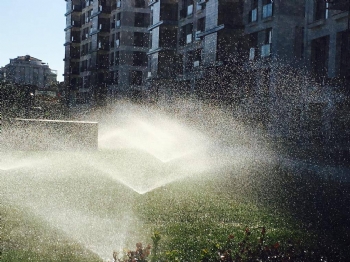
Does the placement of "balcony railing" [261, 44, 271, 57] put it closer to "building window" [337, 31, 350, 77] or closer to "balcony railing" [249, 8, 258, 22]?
"balcony railing" [249, 8, 258, 22]

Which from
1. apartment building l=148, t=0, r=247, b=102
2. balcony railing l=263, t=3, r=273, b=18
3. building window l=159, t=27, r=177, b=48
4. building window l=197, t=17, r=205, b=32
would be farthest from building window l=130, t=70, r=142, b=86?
balcony railing l=263, t=3, r=273, b=18

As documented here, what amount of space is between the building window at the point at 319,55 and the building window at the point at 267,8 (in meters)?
4.33

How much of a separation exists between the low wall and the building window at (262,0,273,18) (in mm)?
13769

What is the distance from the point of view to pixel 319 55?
27.3 metres

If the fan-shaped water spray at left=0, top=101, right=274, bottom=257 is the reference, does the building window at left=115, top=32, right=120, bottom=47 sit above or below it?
above

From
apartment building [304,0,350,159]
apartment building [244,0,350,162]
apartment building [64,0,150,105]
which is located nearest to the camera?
apartment building [304,0,350,159]

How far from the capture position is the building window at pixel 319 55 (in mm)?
26531

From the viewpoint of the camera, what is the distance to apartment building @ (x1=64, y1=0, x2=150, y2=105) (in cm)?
5825

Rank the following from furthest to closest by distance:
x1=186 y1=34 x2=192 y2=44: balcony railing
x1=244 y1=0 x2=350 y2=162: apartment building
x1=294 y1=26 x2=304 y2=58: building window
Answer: x1=186 y1=34 x2=192 y2=44: balcony railing → x1=294 y1=26 x2=304 y2=58: building window → x1=244 y1=0 x2=350 y2=162: apartment building

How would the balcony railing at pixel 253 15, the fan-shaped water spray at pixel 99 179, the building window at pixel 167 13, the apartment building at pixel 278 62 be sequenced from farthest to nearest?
1. the building window at pixel 167 13
2. the balcony railing at pixel 253 15
3. the apartment building at pixel 278 62
4. the fan-shaped water spray at pixel 99 179

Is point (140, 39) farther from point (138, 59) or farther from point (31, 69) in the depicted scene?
point (31, 69)

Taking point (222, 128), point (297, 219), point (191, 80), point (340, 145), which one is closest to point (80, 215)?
point (297, 219)

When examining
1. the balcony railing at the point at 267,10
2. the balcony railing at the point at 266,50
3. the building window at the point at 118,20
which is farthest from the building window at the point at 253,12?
the building window at the point at 118,20

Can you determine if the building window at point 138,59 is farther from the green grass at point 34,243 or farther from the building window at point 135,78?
the green grass at point 34,243
